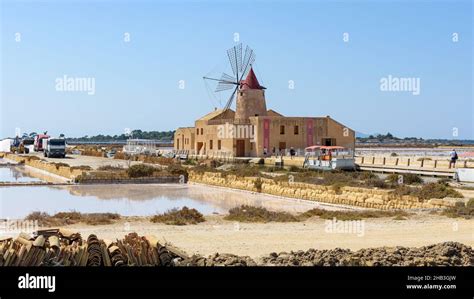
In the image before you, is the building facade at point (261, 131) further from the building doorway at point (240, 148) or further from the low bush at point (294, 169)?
the low bush at point (294, 169)

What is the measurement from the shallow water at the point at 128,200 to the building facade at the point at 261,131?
11.4 m

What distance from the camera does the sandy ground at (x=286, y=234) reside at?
785 centimetres

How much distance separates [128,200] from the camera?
55.3 ft

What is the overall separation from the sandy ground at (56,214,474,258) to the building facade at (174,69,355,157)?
2151 centimetres

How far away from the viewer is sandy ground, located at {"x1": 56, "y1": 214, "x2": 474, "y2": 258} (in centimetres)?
785

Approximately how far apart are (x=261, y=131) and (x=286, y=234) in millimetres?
23451

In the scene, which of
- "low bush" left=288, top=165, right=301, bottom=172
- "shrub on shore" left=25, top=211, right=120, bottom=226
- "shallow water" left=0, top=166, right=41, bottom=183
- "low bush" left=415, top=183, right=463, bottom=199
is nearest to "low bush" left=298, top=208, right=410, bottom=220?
"low bush" left=415, top=183, right=463, bottom=199

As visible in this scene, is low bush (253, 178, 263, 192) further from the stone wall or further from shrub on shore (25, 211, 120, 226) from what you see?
shrub on shore (25, 211, 120, 226)

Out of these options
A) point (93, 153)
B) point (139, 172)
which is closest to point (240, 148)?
point (139, 172)

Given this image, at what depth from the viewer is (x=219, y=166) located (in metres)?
29.0

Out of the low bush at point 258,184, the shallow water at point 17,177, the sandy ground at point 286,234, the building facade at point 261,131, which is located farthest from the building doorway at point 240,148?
the sandy ground at point 286,234
